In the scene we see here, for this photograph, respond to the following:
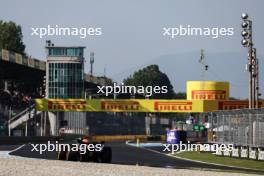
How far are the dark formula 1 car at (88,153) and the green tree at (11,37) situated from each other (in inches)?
4380

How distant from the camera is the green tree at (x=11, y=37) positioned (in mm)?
144000

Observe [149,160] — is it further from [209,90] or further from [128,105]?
[209,90]

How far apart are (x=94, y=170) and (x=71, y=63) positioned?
85.0 metres

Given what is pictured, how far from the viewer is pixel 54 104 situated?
77.1 meters

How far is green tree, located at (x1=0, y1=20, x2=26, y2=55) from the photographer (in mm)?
144000

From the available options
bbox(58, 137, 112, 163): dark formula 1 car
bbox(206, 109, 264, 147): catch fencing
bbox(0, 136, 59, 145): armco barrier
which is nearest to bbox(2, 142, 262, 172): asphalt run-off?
bbox(58, 137, 112, 163): dark formula 1 car

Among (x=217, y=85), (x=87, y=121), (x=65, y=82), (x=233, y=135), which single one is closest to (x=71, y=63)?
(x=65, y=82)

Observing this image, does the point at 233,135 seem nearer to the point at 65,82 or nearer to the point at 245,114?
the point at 245,114

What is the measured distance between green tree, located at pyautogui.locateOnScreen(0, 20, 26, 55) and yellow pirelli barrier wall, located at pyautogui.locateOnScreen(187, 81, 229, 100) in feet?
190

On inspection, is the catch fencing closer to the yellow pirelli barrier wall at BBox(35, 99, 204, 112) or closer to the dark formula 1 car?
the dark formula 1 car

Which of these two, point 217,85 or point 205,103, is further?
point 217,85

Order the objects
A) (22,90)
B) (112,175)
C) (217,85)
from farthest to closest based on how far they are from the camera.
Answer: (22,90) < (217,85) < (112,175)

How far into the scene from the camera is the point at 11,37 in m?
145

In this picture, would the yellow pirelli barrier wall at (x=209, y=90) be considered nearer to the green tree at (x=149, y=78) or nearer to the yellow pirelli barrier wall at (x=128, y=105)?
the yellow pirelli barrier wall at (x=128, y=105)
